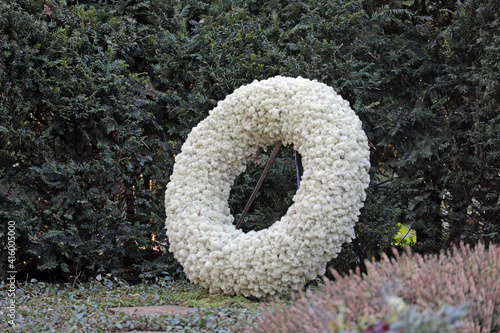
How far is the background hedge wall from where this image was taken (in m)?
3.79

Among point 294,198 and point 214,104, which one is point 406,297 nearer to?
point 294,198

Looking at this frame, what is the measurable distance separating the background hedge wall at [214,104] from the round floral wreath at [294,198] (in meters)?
0.65

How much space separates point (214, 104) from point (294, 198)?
1.66m

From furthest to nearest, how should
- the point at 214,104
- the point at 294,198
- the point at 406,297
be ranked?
the point at 214,104, the point at 294,198, the point at 406,297

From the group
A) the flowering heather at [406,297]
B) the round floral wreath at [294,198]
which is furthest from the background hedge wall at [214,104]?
the flowering heather at [406,297]

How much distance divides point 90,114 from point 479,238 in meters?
3.55

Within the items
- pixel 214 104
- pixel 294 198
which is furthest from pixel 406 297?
pixel 214 104

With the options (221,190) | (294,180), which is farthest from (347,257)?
(221,190)

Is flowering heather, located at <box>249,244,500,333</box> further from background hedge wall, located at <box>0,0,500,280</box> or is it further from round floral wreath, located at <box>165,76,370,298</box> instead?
background hedge wall, located at <box>0,0,500,280</box>

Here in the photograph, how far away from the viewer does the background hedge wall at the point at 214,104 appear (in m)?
3.79

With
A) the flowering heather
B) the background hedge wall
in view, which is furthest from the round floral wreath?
the flowering heather

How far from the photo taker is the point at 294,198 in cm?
305

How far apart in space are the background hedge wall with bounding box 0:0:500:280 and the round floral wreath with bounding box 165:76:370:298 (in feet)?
2.14

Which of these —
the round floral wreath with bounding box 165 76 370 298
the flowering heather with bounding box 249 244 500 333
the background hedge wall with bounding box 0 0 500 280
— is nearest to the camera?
the flowering heather with bounding box 249 244 500 333
